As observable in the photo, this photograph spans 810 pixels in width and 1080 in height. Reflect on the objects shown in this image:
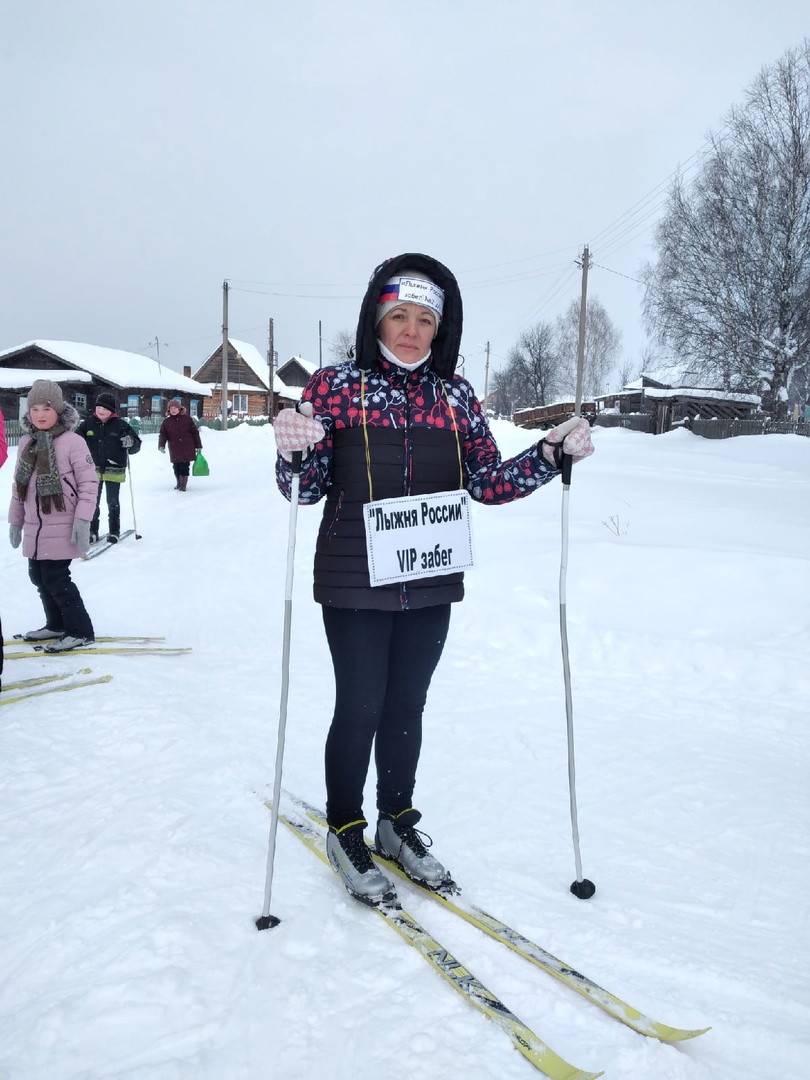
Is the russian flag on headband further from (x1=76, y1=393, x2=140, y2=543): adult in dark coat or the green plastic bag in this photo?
the green plastic bag

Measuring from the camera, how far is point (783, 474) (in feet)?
43.0

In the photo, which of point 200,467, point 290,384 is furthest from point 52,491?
point 290,384

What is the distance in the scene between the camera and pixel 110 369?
3606 centimetres

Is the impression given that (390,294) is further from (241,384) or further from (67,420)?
(241,384)

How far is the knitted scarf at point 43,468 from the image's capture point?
4.71 meters

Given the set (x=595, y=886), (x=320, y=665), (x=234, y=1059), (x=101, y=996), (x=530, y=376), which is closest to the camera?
(x=234, y=1059)

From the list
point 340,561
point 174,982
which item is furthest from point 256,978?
point 340,561

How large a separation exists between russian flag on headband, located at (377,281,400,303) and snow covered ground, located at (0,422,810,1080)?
1969 millimetres

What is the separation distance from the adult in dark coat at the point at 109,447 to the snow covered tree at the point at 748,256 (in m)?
21.1

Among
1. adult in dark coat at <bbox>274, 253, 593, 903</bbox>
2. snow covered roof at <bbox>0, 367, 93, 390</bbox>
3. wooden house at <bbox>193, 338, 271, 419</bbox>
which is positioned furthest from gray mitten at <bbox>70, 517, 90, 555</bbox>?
wooden house at <bbox>193, 338, 271, 419</bbox>

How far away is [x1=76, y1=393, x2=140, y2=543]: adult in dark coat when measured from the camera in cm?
907

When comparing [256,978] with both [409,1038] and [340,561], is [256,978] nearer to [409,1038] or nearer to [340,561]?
[409,1038]

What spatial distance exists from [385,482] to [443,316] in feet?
2.11

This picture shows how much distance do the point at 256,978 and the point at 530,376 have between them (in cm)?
5525
